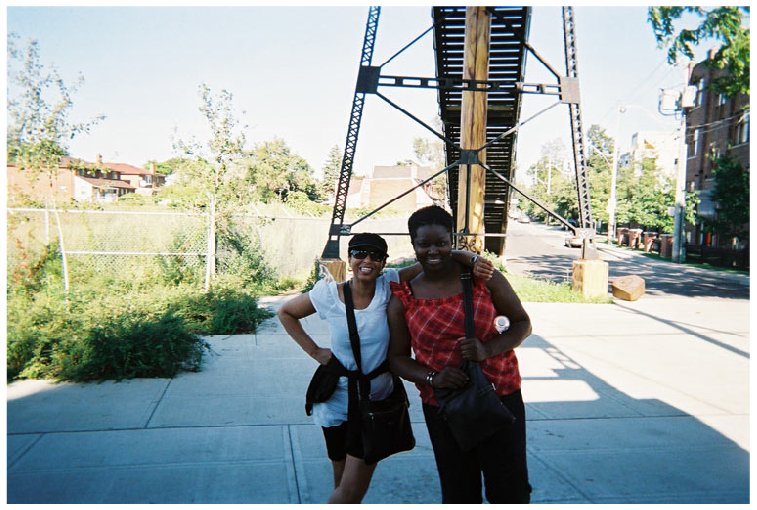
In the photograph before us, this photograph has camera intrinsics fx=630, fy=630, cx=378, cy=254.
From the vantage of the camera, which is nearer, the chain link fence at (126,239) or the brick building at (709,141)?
the chain link fence at (126,239)

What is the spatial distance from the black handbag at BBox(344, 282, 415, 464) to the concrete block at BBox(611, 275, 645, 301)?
36.4ft

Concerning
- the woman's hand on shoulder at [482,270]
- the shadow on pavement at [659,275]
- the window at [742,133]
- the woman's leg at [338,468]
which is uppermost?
the window at [742,133]

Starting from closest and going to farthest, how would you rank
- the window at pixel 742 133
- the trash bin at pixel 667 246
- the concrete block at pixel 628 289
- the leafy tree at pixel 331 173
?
1. the concrete block at pixel 628 289
2. the window at pixel 742 133
3. the trash bin at pixel 667 246
4. the leafy tree at pixel 331 173

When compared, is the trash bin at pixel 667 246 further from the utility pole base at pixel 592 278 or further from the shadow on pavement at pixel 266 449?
the shadow on pavement at pixel 266 449

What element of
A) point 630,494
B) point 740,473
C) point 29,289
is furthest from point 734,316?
point 29,289

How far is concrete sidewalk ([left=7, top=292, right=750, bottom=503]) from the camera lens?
360 cm

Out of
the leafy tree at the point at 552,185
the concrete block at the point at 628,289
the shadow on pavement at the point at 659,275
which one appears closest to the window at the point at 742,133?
the shadow on pavement at the point at 659,275

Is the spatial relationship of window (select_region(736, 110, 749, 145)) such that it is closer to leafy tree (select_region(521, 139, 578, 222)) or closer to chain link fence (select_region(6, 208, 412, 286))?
leafy tree (select_region(521, 139, 578, 222))

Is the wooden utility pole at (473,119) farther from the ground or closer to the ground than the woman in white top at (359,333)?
farther from the ground

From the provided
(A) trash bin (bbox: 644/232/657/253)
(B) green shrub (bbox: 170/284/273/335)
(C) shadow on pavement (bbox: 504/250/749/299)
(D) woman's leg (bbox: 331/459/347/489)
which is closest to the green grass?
(C) shadow on pavement (bbox: 504/250/749/299)

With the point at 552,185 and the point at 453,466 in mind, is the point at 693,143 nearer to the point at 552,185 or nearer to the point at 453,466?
the point at 453,466

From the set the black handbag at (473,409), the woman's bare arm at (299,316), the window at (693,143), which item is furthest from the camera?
the window at (693,143)

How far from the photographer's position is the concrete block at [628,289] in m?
12.8

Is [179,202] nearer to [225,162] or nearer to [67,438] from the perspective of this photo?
[225,162]
